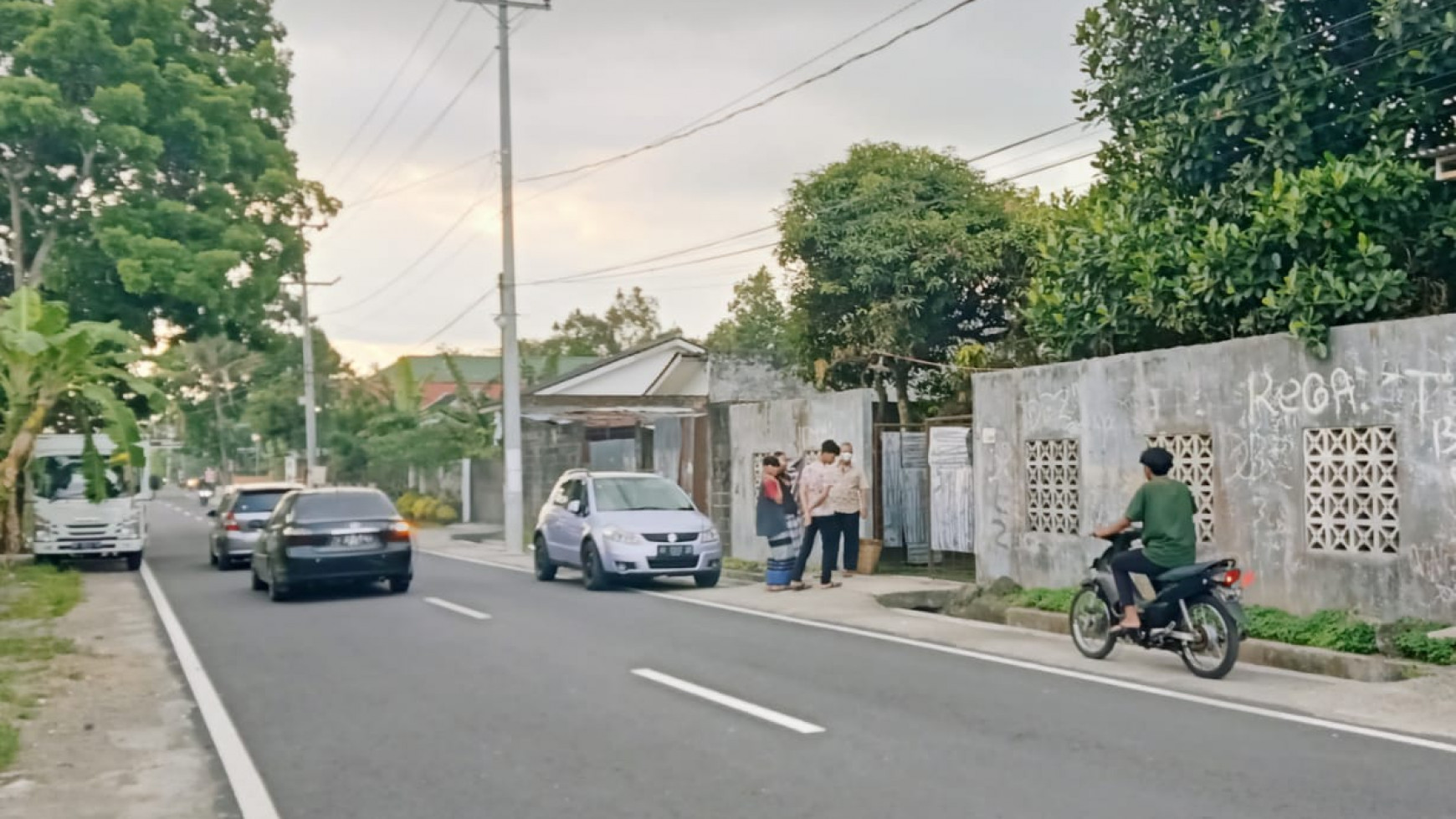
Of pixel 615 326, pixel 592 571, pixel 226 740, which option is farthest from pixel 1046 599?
pixel 615 326

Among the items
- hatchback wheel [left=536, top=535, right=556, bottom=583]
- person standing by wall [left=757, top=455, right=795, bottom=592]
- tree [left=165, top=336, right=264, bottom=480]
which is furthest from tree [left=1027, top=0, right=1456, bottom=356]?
tree [left=165, top=336, right=264, bottom=480]

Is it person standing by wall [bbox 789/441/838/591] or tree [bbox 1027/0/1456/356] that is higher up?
tree [bbox 1027/0/1456/356]

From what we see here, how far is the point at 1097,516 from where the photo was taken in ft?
47.3

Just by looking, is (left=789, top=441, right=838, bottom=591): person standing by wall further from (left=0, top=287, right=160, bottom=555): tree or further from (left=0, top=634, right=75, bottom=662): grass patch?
(left=0, top=287, right=160, bottom=555): tree

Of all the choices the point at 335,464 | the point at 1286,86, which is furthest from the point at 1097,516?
the point at 335,464

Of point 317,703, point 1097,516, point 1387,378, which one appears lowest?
point 317,703

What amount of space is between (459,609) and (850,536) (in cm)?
557

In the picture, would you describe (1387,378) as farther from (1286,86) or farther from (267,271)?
(267,271)

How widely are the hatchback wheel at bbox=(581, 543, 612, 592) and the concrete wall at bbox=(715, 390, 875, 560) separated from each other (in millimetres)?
3861

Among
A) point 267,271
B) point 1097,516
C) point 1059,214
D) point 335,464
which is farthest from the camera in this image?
point 335,464

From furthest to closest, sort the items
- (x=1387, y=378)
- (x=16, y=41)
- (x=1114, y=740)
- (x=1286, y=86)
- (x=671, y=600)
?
(x=16, y=41) < (x=671, y=600) < (x=1286, y=86) < (x=1387, y=378) < (x=1114, y=740)

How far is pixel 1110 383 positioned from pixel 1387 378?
3570mm

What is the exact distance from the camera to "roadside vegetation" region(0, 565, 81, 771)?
941 centimetres

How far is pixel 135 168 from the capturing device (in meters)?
27.3
